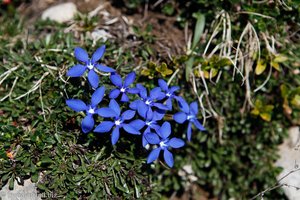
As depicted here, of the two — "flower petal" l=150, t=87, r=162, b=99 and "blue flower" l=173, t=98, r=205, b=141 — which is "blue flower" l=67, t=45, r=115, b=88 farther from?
"blue flower" l=173, t=98, r=205, b=141

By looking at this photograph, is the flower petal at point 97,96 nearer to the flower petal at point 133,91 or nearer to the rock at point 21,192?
the flower petal at point 133,91

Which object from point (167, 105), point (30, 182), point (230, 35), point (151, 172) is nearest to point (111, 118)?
point (167, 105)

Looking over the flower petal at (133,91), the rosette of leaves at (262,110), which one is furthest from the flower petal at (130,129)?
the rosette of leaves at (262,110)

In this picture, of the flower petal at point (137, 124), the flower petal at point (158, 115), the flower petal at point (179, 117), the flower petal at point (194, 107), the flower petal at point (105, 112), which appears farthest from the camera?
the flower petal at point (194, 107)

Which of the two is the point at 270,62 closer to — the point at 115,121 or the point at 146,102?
the point at 146,102

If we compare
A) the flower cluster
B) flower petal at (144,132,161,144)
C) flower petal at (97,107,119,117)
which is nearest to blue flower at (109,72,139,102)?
the flower cluster

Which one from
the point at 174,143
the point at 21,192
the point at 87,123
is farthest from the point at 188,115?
the point at 21,192

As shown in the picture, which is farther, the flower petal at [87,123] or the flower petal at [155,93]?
the flower petal at [155,93]
